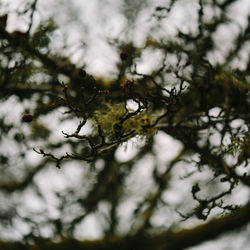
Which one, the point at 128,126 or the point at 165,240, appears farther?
the point at 165,240

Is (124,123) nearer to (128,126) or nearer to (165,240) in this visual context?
(128,126)

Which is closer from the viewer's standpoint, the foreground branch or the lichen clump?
the lichen clump

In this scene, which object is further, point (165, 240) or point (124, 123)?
point (165, 240)

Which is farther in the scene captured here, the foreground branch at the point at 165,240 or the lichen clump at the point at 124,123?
the foreground branch at the point at 165,240

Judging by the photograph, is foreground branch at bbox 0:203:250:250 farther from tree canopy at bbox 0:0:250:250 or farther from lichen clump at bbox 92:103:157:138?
lichen clump at bbox 92:103:157:138

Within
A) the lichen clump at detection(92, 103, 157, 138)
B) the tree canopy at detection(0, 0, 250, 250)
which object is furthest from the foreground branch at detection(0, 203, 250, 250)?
the lichen clump at detection(92, 103, 157, 138)

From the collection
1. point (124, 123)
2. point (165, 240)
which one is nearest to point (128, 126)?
point (124, 123)

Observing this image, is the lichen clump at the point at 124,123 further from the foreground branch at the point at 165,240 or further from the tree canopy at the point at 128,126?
the foreground branch at the point at 165,240

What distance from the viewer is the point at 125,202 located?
3.60 metres

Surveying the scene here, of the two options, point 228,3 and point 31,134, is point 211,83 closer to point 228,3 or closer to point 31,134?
point 228,3

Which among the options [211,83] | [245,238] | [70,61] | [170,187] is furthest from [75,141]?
[245,238]

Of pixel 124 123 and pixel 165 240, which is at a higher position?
pixel 124 123

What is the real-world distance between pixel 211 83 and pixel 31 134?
5.36ft

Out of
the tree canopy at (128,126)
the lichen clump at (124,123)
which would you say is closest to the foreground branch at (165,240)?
the tree canopy at (128,126)
